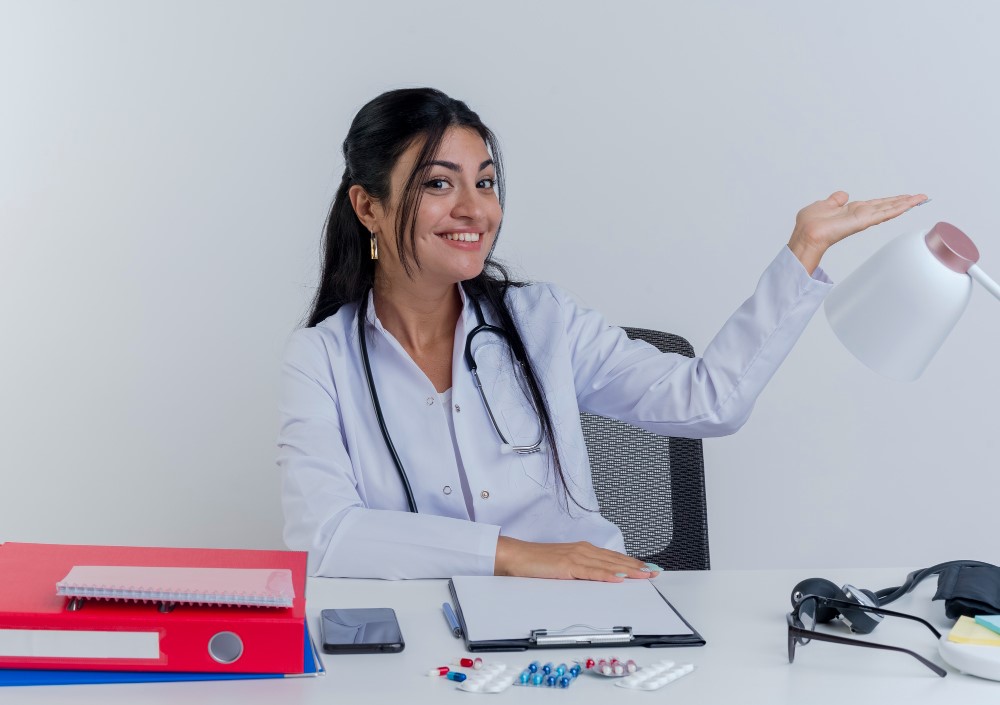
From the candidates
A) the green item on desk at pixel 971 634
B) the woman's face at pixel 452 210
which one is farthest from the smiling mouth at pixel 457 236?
the green item on desk at pixel 971 634

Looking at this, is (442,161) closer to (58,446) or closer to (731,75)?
(731,75)

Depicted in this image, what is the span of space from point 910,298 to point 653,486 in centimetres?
103

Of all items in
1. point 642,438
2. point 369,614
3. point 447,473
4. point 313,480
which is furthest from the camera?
point 642,438

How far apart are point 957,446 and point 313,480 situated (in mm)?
1931

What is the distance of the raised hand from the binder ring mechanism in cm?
68

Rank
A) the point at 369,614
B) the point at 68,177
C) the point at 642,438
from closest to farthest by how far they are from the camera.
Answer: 1. the point at 369,614
2. the point at 642,438
3. the point at 68,177

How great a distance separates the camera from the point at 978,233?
2.82 m

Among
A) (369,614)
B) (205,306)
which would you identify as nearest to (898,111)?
(205,306)

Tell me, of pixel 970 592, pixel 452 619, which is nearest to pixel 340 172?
pixel 452 619

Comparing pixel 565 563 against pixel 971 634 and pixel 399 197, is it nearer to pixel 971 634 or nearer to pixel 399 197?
pixel 971 634

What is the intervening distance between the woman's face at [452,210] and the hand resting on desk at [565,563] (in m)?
0.61

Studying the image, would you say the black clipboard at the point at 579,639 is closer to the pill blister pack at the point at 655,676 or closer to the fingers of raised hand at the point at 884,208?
the pill blister pack at the point at 655,676

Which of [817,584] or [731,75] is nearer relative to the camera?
[817,584]

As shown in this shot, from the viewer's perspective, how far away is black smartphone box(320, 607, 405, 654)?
1.15m
